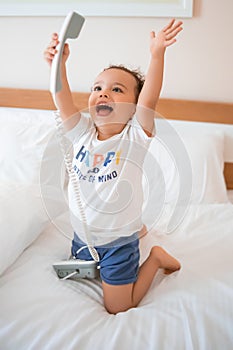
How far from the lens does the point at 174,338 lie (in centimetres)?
86

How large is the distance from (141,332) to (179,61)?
127 cm

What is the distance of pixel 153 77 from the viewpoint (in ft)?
3.25

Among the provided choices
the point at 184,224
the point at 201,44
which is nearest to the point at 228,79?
the point at 201,44

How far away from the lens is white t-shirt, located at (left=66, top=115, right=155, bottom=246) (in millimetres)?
980

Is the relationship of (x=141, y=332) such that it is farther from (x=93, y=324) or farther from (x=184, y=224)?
(x=184, y=224)

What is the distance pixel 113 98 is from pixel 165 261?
0.47 m

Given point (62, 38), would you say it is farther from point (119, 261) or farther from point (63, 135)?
point (119, 261)

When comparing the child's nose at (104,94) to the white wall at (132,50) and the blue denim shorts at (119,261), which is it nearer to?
the blue denim shorts at (119,261)

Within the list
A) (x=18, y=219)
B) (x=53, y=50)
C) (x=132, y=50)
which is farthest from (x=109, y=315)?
(x=132, y=50)

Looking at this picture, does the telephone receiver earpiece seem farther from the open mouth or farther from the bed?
the bed

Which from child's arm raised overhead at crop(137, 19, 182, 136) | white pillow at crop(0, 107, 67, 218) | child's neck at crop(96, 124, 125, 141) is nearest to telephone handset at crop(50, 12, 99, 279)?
child's neck at crop(96, 124, 125, 141)

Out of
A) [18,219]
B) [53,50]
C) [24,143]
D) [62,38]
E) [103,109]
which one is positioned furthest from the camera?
[24,143]

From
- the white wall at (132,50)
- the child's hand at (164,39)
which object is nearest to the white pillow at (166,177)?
the child's hand at (164,39)

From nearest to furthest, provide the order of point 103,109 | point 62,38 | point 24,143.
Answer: point 62,38 → point 103,109 → point 24,143
